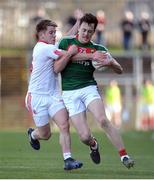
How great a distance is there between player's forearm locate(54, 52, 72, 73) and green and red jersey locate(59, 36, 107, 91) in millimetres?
110

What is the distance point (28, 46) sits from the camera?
4191 centimetres

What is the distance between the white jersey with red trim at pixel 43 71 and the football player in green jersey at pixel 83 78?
0.67 feet

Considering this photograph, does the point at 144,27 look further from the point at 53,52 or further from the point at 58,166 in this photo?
the point at 53,52

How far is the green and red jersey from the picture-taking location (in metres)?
13.4

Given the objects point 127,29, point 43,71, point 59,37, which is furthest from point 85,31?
point 127,29

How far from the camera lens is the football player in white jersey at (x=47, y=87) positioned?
1354 centimetres

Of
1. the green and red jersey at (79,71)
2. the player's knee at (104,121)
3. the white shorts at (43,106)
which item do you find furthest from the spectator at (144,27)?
the player's knee at (104,121)

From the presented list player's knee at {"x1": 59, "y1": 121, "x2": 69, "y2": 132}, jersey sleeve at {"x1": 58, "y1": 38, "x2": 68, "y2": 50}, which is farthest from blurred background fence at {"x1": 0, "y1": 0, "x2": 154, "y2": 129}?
player's knee at {"x1": 59, "y1": 121, "x2": 69, "y2": 132}

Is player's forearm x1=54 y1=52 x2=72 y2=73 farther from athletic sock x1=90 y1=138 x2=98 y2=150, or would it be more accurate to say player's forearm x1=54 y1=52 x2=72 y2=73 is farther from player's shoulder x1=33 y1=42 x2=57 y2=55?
athletic sock x1=90 y1=138 x2=98 y2=150

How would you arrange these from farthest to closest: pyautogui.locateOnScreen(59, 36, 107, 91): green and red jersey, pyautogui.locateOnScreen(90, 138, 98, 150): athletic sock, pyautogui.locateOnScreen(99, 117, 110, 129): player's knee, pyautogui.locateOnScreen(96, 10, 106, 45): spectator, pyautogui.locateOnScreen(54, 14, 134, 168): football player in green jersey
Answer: pyautogui.locateOnScreen(96, 10, 106, 45): spectator
pyautogui.locateOnScreen(90, 138, 98, 150): athletic sock
pyautogui.locateOnScreen(59, 36, 107, 91): green and red jersey
pyautogui.locateOnScreen(54, 14, 134, 168): football player in green jersey
pyautogui.locateOnScreen(99, 117, 110, 129): player's knee

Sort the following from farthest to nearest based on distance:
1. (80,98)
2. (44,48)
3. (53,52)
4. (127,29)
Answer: (127,29)
(44,48)
(53,52)
(80,98)

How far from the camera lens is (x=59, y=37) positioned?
39.8 meters

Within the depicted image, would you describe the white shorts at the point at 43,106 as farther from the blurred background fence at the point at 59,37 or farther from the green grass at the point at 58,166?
the blurred background fence at the point at 59,37

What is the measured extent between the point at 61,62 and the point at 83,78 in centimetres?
42
